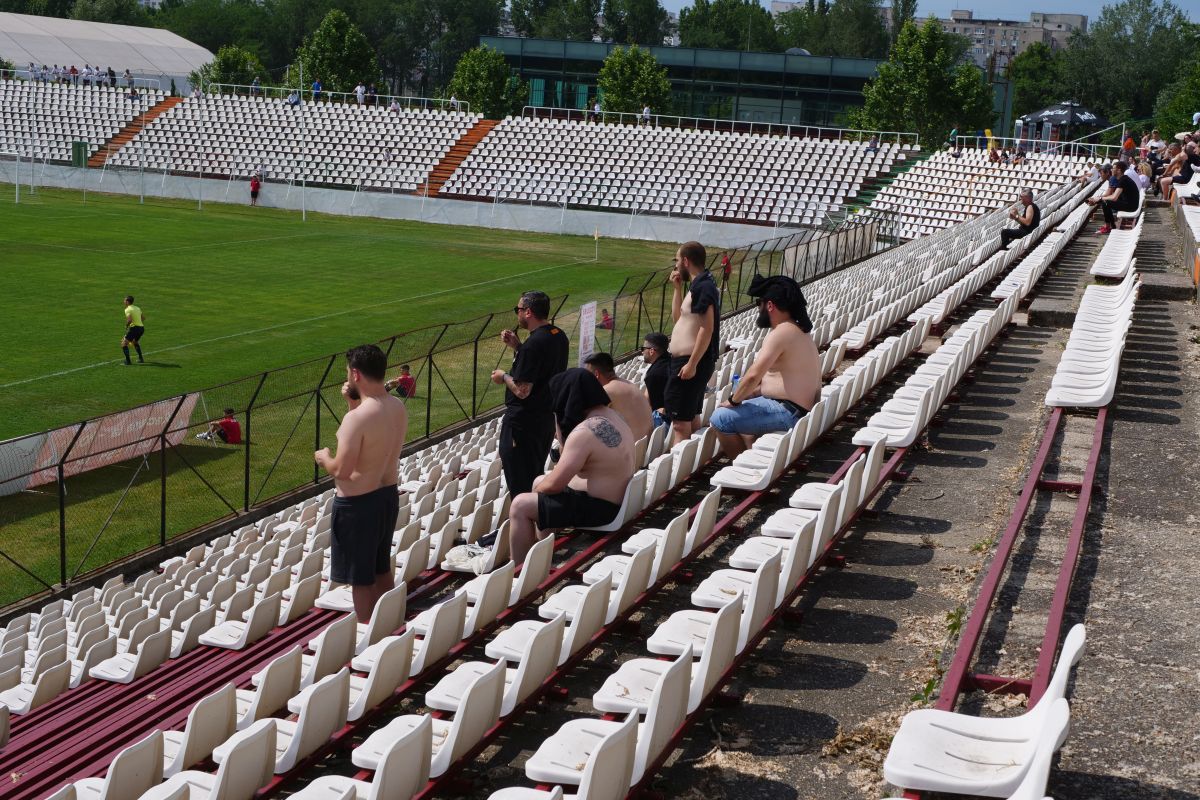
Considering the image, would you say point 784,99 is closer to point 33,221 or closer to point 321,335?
point 33,221

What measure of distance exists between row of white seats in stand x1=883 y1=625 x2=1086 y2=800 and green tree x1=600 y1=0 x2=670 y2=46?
136 metres

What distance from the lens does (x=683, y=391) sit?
420 inches

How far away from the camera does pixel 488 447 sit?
14445mm

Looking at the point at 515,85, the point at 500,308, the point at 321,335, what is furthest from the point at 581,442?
the point at 515,85

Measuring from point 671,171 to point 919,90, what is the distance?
83.4ft

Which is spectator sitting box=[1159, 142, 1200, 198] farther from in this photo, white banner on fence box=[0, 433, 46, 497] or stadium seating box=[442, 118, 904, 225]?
white banner on fence box=[0, 433, 46, 497]

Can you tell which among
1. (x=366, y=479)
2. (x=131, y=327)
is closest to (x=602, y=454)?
(x=366, y=479)

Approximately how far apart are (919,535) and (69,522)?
33.1ft

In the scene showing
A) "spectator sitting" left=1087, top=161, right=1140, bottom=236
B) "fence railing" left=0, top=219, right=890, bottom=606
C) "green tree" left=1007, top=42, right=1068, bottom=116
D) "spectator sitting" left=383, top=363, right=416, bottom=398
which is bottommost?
"fence railing" left=0, top=219, right=890, bottom=606

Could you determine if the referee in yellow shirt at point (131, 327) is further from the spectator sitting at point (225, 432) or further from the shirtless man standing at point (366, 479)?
the shirtless man standing at point (366, 479)

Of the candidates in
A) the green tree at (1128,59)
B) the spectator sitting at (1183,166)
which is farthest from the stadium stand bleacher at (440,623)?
the green tree at (1128,59)

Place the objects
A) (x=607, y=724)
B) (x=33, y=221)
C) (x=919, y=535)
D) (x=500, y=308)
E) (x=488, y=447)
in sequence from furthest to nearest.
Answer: (x=33, y=221) → (x=500, y=308) → (x=488, y=447) → (x=919, y=535) → (x=607, y=724)

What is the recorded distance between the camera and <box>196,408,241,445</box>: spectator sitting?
51.4 ft

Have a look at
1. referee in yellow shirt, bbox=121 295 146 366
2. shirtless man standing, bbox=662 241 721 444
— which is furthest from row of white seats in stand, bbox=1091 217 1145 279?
referee in yellow shirt, bbox=121 295 146 366
